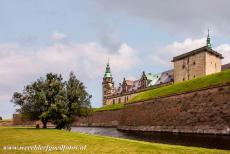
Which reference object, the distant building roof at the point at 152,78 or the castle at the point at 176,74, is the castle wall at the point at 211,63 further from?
the distant building roof at the point at 152,78

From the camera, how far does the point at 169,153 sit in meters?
13.0

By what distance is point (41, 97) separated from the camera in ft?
110

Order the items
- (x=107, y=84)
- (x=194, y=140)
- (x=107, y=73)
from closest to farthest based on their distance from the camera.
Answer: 1. (x=194, y=140)
2. (x=107, y=84)
3. (x=107, y=73)

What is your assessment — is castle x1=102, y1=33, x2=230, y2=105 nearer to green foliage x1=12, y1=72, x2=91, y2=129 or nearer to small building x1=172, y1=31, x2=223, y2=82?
small building x1=172, y1=31, x2=223, y2=82

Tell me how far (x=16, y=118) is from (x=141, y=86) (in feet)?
113

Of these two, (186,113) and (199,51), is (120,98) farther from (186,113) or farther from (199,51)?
(186,113)

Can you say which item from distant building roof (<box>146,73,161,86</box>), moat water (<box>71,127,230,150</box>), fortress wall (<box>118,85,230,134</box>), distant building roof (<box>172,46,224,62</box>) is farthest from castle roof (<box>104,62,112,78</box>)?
moat water (<box>71,127,230,150</box>)

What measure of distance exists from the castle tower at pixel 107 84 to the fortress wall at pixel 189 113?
71.8 meters

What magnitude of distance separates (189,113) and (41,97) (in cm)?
1490

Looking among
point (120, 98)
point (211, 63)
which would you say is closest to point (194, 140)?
point (211, 63)

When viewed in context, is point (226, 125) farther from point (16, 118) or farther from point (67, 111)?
point (16, 118)

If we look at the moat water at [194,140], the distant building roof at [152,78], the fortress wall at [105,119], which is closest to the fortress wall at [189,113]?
the moat water at [194,140]

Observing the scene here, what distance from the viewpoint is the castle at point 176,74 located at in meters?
60.0

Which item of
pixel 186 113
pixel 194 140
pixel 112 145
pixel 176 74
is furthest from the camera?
pixel 176 74
